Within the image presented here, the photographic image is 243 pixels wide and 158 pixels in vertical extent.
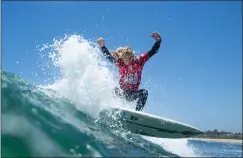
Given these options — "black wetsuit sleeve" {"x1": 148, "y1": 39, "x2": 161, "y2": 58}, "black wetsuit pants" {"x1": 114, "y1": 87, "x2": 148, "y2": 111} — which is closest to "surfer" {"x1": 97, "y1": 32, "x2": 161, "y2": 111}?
"black wetsuit pants" {"x1": 114, "y1": 87, "x2": 148, "y2": 111}

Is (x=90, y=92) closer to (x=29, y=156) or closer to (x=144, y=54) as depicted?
(x=144, y=54)

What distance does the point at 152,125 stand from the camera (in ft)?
Result: 32.2

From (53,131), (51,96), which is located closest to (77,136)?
(53,131)

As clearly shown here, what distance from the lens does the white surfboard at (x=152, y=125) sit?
948 cm

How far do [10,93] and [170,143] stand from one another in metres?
5.77

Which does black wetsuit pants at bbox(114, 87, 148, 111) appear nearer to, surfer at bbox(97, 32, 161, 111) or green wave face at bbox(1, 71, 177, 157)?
surfer at bbox(97, 32, 161, 111)

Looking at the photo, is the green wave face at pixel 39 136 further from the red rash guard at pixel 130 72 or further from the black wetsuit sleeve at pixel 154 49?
the black wetsuit sleeve at pixel 154 49

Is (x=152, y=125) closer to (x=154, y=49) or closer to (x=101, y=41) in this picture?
(x=154, y=49)

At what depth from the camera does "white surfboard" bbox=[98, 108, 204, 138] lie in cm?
948

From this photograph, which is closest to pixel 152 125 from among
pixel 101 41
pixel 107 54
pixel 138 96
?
pixel 138 96

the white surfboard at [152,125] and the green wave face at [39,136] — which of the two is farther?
the white surfboard at [152,125]

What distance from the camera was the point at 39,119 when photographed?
19.9 feet

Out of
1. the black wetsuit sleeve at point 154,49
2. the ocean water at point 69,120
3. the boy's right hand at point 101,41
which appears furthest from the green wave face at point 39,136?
the black wetsuit sleeve at point 154,49

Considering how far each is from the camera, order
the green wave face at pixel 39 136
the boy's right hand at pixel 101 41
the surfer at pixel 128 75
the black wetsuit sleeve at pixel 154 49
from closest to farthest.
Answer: the green wave face at pixel 39 136 < the surfer at pixel 128 75 < the boy's right hand at pixel 101 41 < the black wetsuit sleeve at pixel 154 49
